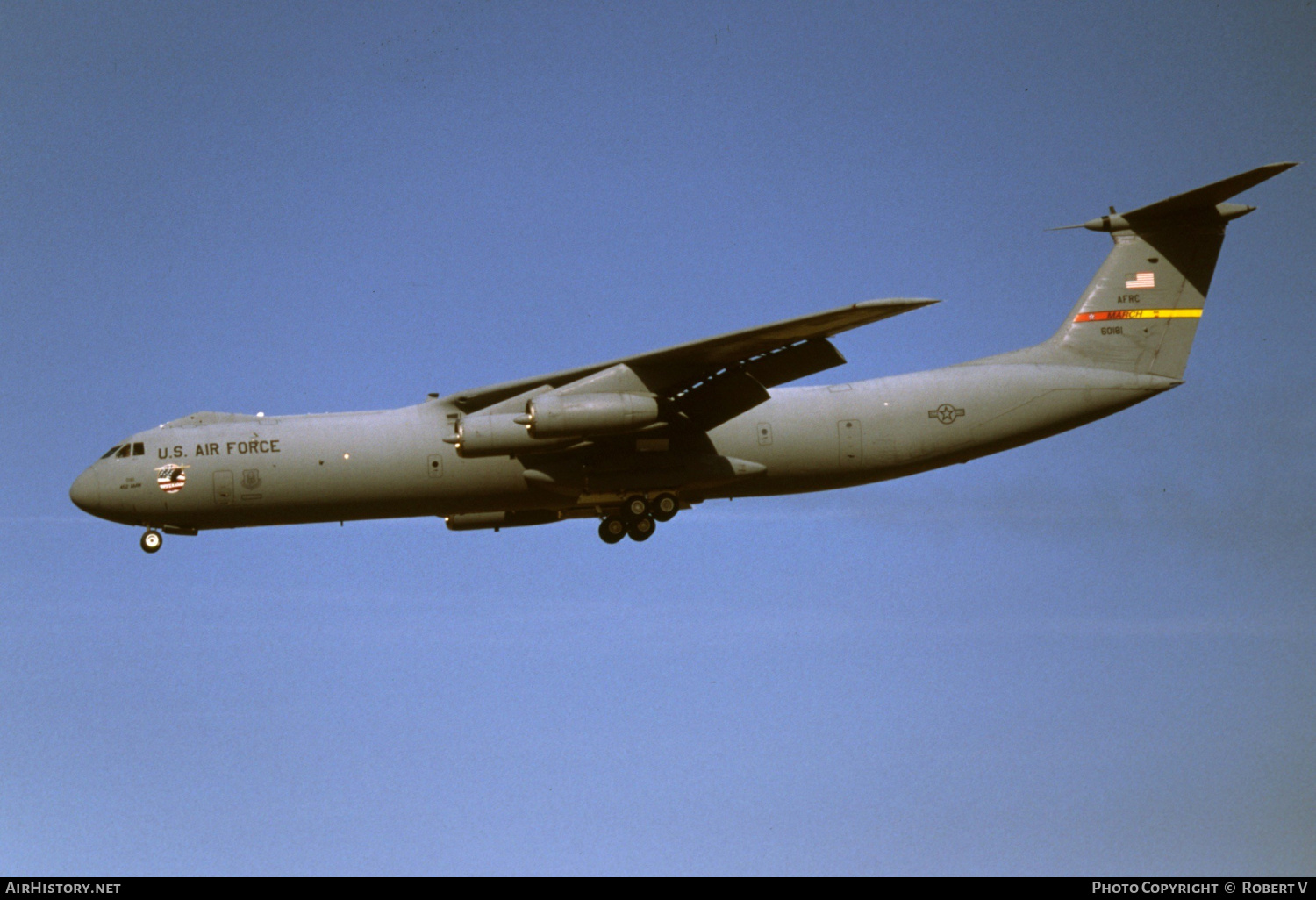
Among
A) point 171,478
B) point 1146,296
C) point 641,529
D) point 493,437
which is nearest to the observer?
point 493,437

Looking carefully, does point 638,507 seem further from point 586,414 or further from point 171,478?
point 171,478

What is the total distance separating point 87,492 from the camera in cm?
1916

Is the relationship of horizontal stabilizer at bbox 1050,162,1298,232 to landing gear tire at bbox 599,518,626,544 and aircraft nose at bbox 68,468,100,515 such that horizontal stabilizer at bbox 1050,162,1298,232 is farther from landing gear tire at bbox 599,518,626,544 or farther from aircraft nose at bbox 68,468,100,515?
aircraft nose at bbox 68,468,100,515

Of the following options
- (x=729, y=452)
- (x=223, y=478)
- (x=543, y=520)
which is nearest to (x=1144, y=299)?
(x=729, y=452)

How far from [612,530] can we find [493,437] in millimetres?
3059

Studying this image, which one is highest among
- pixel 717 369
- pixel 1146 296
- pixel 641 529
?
pixel 1146 296

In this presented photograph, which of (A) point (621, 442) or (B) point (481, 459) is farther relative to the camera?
(A) point (621, 442)

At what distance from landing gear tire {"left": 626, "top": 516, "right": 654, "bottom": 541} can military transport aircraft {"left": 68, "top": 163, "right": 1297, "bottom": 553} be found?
37 millimetres

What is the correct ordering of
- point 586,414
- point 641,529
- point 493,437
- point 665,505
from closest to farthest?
point 586,414
point 493,437
point 665,505
point 641,529

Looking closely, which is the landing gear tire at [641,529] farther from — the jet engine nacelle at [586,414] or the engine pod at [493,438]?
the engine pod at [493,438]

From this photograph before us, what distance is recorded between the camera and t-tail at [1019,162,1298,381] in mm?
20938

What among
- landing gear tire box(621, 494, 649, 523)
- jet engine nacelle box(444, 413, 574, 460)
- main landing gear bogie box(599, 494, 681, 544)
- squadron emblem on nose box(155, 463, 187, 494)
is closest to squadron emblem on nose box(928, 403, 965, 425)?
main landing gear bogie box(599, 494, 681, 544)

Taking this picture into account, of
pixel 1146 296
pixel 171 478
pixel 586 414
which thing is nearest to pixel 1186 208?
pixel 1146 296
